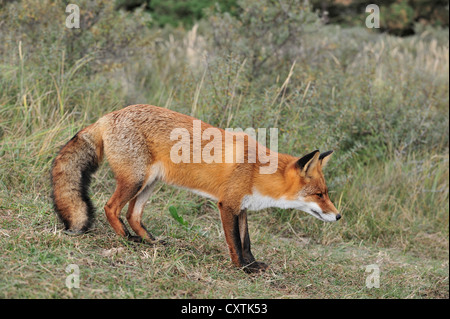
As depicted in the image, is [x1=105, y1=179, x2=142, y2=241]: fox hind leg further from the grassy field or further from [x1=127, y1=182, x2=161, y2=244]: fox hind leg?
[x1=127, y1=182, x2=161, y2=244]: fox hind leg

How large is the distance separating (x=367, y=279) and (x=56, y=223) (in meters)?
2.97

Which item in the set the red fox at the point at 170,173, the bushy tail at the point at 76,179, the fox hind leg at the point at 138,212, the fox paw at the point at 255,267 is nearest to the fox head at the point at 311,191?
the red fox at the point at 170,173

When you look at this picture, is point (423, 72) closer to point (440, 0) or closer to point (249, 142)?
point (249, 142)

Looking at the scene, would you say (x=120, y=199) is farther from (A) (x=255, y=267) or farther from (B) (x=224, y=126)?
(B) (x=224, y=126)

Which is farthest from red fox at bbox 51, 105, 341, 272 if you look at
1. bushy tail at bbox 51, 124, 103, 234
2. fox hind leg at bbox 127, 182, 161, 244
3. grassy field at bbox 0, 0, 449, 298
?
grassy field at bbox 0, 0, 449, 298

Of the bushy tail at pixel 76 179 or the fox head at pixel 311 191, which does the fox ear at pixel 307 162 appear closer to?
the fox head at pixel 311 191

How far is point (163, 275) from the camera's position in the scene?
3.96m

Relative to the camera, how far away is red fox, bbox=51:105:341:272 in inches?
174

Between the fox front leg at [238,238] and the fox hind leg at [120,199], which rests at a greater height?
the fox hind leg at [120,199]

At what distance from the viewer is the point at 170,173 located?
456 centimetres

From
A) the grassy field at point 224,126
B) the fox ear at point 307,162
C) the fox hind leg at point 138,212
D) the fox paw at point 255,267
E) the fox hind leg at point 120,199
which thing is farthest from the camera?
the fox hind leg at point 138,212

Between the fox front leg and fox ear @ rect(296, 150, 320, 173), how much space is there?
2.13ft

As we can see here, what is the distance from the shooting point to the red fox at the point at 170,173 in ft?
14.5

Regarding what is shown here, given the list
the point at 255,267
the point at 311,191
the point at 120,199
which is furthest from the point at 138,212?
the point at 311,191
